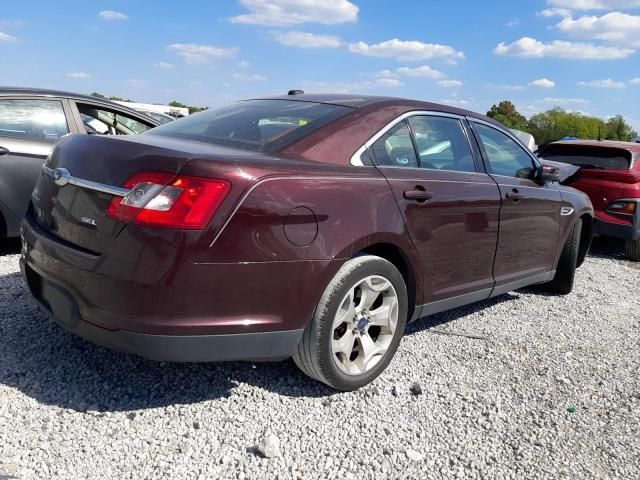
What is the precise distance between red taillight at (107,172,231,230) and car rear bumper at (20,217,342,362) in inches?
6.8

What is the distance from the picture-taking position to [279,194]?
7.88 feet

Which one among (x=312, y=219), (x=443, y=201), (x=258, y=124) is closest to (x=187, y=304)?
(x=312, y=219)

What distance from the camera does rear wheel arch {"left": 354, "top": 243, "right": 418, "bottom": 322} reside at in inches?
116

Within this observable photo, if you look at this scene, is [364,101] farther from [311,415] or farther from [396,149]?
Result: [311,415]

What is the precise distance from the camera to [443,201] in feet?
10.7

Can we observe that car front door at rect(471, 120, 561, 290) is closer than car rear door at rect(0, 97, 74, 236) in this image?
Yes

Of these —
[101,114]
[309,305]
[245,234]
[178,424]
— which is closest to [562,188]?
[309,305]

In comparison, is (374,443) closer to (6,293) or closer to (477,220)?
(477,220)

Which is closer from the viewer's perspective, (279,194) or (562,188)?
(279,194)

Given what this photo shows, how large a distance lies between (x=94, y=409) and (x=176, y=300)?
75 centimetres

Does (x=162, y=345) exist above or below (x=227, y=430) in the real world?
above

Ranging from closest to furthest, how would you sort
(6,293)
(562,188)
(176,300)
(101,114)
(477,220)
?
(176,300), (477,220), (6,293), (562,188), (101,114)

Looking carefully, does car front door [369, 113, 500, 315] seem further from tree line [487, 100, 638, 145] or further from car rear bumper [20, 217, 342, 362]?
tree line [487, 100, 638, 145]

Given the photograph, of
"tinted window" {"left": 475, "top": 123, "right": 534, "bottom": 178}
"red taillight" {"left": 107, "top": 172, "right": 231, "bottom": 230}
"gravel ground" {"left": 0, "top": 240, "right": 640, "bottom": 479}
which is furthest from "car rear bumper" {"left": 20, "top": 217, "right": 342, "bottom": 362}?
"tinted window" {"left": 475, "top": 123, "right": 534, "bottom": 178}
